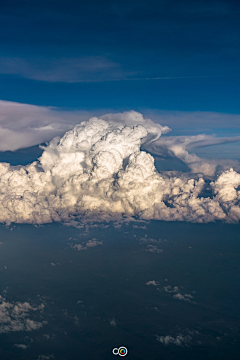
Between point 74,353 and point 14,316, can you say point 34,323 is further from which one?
point 74,353

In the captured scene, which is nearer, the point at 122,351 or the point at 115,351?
the point at 115,351

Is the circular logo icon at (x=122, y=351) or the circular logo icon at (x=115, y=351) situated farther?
the circular logo icon at (x=115, y=351)

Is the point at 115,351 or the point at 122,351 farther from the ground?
the point at 115,351
